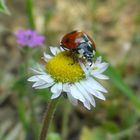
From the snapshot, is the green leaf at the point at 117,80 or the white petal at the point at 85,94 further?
the green leaf at the point at 117,80

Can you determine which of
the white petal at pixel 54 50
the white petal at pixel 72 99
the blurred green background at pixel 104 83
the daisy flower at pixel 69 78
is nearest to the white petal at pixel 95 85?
the daisy flower at pixel 69 78

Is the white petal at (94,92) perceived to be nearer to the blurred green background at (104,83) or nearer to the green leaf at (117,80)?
the blurred green background at (104,83)

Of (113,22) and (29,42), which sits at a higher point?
(29,42)

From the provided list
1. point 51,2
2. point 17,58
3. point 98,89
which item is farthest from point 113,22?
point 98,89

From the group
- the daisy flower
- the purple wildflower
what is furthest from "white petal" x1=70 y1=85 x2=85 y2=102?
the purple wildflower

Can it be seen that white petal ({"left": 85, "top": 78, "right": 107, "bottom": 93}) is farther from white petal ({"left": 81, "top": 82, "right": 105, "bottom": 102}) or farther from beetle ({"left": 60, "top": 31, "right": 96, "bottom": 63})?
beetle ({"left": 60, "top": 31, "right": 96, "bottom": 63})

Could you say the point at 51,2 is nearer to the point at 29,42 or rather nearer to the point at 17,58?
the point at 17,58
